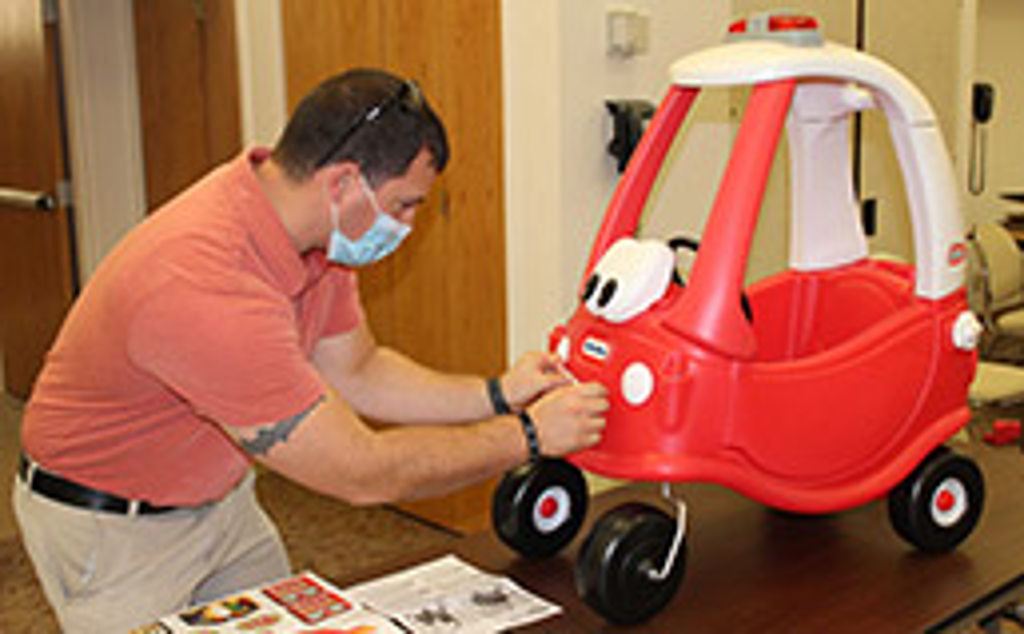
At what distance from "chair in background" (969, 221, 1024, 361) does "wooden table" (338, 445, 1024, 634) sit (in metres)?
2.38

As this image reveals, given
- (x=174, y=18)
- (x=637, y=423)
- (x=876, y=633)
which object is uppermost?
(x=174, y=18)

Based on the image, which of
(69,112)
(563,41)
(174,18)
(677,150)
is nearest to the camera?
(563,41)

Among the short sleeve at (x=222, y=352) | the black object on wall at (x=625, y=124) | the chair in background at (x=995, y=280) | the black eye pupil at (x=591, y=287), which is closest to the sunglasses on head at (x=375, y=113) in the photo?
the short sleeve at (x=222, y=352)

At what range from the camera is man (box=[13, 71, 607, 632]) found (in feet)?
4.75

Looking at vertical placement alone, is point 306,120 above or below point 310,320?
above

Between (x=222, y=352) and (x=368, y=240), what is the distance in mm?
356

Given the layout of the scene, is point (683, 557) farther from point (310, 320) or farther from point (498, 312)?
point (498, 312)

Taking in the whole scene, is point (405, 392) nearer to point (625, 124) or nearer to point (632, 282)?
point (632, 282)

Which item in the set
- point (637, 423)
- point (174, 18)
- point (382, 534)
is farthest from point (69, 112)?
point (637, 423)

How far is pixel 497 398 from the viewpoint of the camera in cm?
185

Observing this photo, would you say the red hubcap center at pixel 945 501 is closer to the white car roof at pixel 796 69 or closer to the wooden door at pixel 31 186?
the white car roof at pixel 796 69

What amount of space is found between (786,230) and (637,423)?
2.15 m

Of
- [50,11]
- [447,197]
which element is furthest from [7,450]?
[447,197]

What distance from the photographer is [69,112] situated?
4.60m
